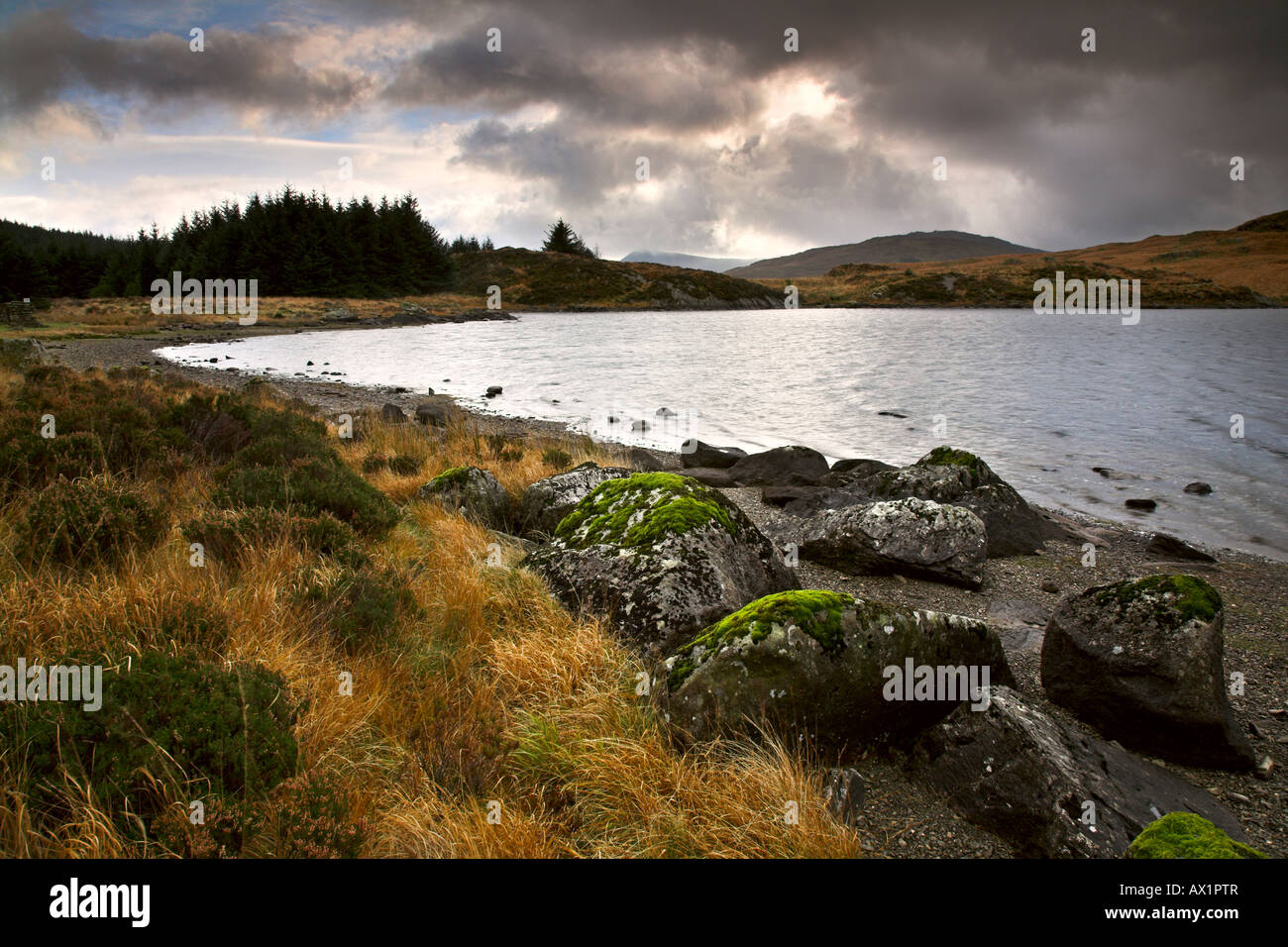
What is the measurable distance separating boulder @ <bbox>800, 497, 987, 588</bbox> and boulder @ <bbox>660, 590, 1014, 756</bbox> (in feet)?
10.6

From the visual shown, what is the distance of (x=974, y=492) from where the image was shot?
980cm

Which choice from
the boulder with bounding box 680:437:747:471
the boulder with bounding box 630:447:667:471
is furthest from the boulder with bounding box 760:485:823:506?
the boulder with bounding box 680:437:747:471

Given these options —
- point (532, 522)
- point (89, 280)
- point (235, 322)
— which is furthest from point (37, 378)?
point (89, 280)

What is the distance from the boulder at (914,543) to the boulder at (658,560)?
5.52 ft

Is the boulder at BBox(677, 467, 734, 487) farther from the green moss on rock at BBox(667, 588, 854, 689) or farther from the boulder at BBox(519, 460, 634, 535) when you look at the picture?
the green moss on rock at BBox(667, 588, 854, 689)

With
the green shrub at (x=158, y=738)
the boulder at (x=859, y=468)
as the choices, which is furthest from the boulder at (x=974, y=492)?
the green shrub at (x=158, y=738)

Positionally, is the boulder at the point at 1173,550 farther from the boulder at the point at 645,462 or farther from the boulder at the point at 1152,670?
the boulder at the point at 645,462

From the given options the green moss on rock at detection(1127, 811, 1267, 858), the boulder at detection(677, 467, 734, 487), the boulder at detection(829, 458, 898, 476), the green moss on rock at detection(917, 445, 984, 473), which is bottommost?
the green moss on rock at detection(1127, 811, 1267, 858)

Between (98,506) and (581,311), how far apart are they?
10051 cm

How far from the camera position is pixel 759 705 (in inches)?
152

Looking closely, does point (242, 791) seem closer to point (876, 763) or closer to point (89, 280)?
point (876, 763)

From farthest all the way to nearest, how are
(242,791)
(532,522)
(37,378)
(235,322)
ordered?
(235,322), (37,378), (532,522), (242,791)

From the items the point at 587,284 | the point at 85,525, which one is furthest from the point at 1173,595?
the point at 587,284

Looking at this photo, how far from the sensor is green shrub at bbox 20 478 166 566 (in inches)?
195
